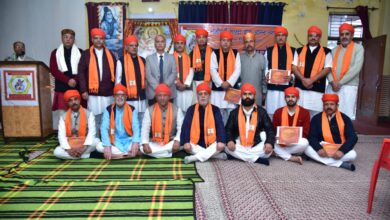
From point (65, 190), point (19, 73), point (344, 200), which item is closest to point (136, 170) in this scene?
point (65, 190)

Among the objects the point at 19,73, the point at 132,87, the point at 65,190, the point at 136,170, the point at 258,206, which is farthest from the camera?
the point at 19,73

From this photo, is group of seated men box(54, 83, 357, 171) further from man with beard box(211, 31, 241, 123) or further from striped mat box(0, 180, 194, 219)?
striped mat box(0, 180, 194, 219)

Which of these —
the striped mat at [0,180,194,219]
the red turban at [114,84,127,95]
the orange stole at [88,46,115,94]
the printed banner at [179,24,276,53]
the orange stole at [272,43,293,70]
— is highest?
the printed banner at [179,24,276,53]

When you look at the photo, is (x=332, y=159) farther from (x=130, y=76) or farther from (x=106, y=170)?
Answer: (x=130, y=76)

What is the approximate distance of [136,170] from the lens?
3139 millimetres

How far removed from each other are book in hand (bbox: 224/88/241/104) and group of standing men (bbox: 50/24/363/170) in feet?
0.34

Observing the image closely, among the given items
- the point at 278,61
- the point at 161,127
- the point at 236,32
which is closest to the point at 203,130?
the point at 161,127

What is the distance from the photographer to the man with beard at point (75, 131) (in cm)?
350

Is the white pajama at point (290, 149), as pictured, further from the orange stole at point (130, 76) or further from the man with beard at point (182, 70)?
the orange stole at point (130, 76)

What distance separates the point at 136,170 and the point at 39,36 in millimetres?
4470

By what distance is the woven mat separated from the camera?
2.22 metres

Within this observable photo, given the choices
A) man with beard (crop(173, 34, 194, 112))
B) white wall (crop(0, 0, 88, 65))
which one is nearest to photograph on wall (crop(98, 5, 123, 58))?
white wall (crop(0, 0, 88, 65))

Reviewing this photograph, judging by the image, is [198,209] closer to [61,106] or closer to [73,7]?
[61,106]

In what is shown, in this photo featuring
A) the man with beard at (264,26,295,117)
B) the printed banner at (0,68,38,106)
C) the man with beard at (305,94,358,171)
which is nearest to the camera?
the man with beard at (305,94,358,171)
